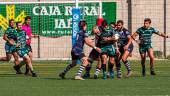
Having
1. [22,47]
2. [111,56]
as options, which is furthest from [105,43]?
[22,47]

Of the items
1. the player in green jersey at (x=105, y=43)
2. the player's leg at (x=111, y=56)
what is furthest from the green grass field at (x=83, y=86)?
the player in green jersey at (x=105, y=43)

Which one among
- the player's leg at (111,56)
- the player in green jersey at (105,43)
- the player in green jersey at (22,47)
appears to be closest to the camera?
the player in green jersey at (105,43)

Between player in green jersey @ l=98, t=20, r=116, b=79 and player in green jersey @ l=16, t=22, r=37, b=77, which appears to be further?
player in green jersey @ l=16, t=22, r=37, b=77

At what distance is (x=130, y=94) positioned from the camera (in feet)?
51.6

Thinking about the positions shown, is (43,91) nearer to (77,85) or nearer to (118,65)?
(77,85)

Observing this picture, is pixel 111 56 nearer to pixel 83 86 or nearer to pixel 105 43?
pixel 105 43

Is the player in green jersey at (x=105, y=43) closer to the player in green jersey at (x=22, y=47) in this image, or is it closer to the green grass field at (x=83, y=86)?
the green grass field at (x=83, y=86)

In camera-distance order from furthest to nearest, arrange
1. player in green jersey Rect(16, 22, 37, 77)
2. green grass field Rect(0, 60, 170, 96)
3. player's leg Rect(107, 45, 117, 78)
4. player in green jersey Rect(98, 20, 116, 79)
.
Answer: player in green jersey Rect(16, 22, 37, 77), player's leg Rect(107, 45, 117, 78), player in green jersey Rect(98, 20, 116, 79), green grass field Rect(0, 60, 170, 96)

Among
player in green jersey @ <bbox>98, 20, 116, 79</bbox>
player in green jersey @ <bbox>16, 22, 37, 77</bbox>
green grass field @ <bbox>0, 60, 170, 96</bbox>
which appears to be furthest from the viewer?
player in green jersey @ <bbox>16, 22, 37, 77</bbox>

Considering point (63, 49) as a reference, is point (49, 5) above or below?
above

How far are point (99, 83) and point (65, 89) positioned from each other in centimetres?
193

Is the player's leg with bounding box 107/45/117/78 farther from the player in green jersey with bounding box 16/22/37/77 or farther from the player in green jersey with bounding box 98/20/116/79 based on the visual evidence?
the player in green jersey with bounding box 16/22/37/77

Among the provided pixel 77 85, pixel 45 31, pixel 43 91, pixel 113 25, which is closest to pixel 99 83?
pixel 77 85

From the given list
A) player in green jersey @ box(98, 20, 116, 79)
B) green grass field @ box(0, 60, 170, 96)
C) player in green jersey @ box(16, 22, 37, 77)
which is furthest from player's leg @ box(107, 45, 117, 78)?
player in green jersey @ box(16, 22, 37, 77)
